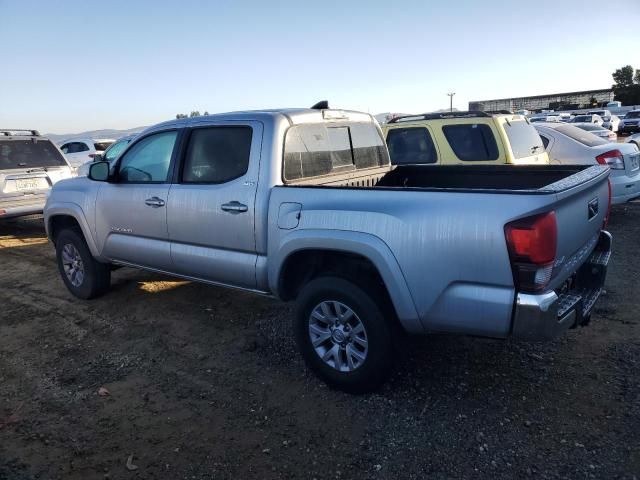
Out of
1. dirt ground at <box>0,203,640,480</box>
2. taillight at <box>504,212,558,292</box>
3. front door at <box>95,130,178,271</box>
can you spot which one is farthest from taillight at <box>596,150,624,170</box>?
front door at <box>95,130,178,271</box>

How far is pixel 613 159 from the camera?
7.46 metres

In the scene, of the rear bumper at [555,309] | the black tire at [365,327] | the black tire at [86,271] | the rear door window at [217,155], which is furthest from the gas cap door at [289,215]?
the black tire at [86,271]

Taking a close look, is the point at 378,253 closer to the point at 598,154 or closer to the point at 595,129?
the point at 598,154

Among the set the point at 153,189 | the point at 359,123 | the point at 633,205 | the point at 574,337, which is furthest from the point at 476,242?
the point at 633,205

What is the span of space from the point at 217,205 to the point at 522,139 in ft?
16.0

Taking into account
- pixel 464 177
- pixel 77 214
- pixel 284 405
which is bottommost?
pixel 284 405

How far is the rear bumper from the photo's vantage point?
8.37 feet

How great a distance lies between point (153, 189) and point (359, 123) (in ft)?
6.42

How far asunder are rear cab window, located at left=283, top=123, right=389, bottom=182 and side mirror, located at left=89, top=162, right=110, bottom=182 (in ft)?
6.63

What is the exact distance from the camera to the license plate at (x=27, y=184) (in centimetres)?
845

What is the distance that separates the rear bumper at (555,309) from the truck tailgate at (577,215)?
0.43 feet

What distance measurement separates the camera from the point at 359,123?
462 centimetres

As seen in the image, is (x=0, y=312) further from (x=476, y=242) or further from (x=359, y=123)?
(x=476, y=242)

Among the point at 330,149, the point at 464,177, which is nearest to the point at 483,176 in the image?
the point at 464,177
